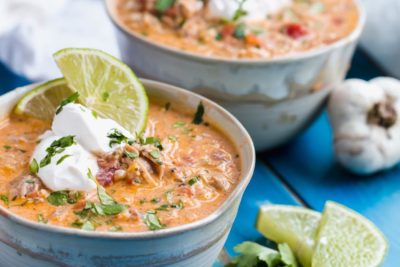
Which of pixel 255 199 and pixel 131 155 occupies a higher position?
pixel 131 155

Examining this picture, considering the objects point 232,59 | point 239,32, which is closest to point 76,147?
point 232,59

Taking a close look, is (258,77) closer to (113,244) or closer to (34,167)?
(34,167)

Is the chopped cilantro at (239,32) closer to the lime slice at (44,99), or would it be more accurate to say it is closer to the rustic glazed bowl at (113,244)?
the lime slice at (44,99)

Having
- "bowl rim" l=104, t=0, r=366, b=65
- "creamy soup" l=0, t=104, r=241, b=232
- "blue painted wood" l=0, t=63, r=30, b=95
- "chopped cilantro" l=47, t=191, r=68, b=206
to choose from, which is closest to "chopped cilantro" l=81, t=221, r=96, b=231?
"creamy soup" l=0, t=104, r=241, b=232

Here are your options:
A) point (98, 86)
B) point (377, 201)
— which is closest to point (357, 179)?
point (377, 201)

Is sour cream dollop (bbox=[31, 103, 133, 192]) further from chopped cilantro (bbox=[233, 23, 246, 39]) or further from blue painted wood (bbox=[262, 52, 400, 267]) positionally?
blue painted wood (bbox=[262, 52, 400, 267])

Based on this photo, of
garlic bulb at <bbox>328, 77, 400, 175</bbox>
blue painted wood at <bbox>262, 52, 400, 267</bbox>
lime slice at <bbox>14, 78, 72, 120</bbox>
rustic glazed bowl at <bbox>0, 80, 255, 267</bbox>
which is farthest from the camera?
garlic bulb at <bbox>328, 77, 400, 175</bbox>

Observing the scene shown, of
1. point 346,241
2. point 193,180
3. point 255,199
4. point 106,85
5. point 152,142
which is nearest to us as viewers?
point 193,180
